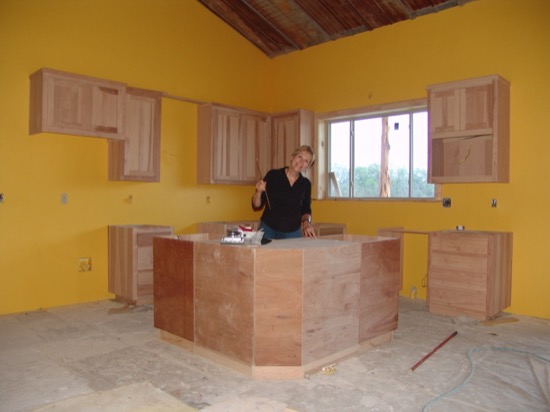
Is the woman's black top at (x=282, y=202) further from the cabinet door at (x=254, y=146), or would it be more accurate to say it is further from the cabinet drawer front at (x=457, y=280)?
the cabinet door at (x=254, y=146)

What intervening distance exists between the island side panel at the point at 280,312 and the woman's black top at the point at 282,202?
3.80 feet

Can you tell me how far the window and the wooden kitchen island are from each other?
2208 millimetres

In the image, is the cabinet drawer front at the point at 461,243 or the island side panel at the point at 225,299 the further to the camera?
the cabinet drawer front at the point at 461,243

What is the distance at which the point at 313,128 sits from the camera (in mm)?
6141

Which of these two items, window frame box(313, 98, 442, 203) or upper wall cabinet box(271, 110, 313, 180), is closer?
window frame box(313, 98, 442, 203)

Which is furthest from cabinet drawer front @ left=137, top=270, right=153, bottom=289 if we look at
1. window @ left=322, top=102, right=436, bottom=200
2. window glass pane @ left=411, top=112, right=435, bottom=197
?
window glass pane @ left=411, top=112, right=435, bottom=197

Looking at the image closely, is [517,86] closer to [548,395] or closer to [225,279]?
[548,395]

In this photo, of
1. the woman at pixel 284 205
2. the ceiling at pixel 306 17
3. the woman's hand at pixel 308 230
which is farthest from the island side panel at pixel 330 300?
the ceiling at pixel 306 17

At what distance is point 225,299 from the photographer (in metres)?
2.79

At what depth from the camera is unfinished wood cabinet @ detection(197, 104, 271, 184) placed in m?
5.54

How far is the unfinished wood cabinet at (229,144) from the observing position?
5.54 metres

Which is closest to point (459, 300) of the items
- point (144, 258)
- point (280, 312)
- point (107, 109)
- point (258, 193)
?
point (258, 193)

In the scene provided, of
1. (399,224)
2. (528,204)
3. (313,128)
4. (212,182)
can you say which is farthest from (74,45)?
(528,204)

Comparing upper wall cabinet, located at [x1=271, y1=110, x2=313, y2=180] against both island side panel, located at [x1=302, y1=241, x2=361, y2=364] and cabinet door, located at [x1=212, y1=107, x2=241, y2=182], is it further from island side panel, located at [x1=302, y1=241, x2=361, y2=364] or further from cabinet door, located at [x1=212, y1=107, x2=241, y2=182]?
island side panel, located at [x1=302, y1=241, x2=361, y2=364]
